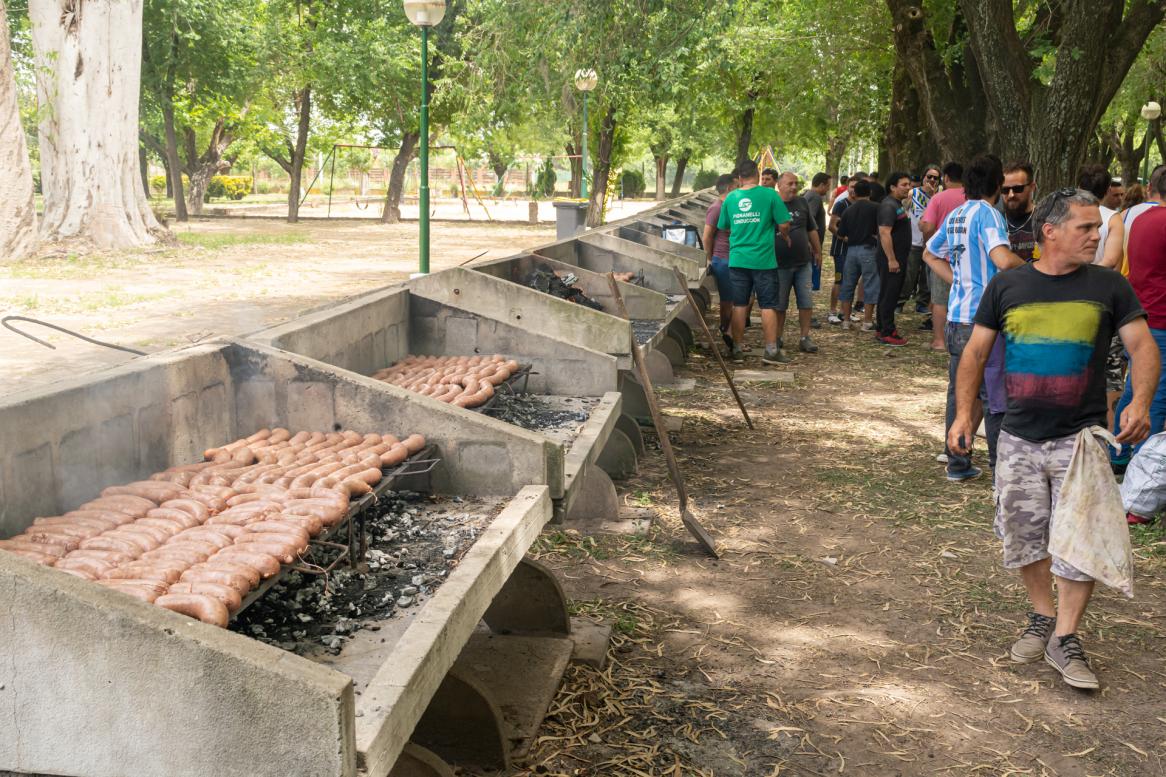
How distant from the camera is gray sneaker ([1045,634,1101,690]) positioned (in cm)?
482

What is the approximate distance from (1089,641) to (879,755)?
167 cm

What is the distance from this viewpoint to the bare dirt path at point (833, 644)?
4.38 meters

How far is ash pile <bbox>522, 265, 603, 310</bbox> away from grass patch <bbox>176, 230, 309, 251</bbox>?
16.4 metres

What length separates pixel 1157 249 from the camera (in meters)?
7.02

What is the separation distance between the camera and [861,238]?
564 inches

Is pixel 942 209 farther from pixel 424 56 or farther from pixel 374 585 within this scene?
pixel 374 585

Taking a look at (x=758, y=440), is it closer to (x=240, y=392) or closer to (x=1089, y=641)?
(x=1089, y=641)

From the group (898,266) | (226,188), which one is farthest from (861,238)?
(226,188)

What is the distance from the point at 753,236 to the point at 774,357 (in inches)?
65.3

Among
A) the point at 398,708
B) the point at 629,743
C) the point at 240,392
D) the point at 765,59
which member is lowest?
the point at 629,743

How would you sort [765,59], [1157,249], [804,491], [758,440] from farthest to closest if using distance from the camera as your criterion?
[765,59], [758,440], [804,491], [1157,249]

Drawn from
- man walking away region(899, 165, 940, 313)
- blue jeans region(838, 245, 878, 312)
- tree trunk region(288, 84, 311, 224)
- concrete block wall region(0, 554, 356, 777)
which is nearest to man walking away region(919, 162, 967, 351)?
man walking away region(899, 165, 940, 313)

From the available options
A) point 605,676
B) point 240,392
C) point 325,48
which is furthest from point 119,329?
point 325,48

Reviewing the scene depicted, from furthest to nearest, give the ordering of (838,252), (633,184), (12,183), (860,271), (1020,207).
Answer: (633,184) → (12,183) → (838,252) → (860,271) → (1020,207)
